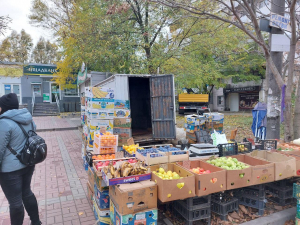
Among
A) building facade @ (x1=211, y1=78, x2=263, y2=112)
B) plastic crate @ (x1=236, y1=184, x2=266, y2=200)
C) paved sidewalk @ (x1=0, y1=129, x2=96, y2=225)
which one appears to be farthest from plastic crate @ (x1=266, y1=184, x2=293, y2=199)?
building facade @ (x1=211, y1=78, x2=263, y2=112)

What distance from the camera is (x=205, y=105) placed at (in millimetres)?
20453

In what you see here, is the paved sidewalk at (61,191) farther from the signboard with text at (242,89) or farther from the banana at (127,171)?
→ the signboard with text at (242,89)

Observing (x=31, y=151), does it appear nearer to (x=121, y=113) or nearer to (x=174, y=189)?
(x=174, y=189)

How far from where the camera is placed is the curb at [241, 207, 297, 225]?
3.54m

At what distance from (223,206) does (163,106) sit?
515 centimetres

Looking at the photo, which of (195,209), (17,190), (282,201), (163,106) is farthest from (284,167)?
(163,106)

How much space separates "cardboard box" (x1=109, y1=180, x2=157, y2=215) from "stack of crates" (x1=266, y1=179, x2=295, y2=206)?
2.43m

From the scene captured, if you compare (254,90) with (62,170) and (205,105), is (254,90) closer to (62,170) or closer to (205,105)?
(205,105)

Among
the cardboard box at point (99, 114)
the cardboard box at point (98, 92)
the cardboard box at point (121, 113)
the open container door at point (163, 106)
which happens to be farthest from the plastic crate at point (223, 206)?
the cardboard box at point (121, 113)

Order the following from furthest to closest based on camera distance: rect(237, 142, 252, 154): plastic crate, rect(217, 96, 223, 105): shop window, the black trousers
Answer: rect(217, 96, 223, 105): shop window, rect(237, 142, 252, 154): plastic crate, the black trousers

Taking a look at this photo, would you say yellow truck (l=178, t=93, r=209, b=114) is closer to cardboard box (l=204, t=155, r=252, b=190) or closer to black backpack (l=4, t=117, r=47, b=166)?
cardboard box (l=204, t=155, r=252, b=190)

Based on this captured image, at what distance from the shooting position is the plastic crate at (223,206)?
354 cm

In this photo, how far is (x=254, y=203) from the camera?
3.79 m

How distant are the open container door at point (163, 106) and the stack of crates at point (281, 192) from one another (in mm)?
4349
